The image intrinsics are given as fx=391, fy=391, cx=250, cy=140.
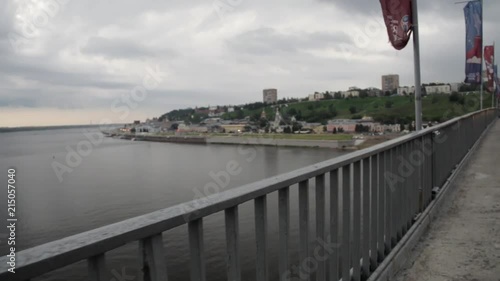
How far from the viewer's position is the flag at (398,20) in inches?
180

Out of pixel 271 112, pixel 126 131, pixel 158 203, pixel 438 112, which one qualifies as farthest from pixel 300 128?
pixel 126 131

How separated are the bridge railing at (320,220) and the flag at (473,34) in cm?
870

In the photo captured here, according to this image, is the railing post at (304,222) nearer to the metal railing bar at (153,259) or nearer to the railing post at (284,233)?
the railing post at (284,233)

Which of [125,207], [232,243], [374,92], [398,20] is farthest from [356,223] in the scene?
[374,92]

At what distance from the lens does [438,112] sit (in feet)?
209

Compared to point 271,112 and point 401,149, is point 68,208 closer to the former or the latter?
point 401,149

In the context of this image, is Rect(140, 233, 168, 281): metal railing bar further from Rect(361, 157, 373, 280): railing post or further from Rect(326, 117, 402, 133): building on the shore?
Rect(326, 117, 402, 133): building on the shore

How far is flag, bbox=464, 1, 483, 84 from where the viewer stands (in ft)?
37.8

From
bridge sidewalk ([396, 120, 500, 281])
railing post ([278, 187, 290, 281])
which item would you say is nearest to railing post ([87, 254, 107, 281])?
railing post ([278, 187, 290, 281])

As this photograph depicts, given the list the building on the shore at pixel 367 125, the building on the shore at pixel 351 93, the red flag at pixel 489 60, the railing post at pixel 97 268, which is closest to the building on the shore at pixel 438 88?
the building on the shore at pixel 367 125

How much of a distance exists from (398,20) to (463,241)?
102 inches

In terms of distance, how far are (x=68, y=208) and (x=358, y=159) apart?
2456cm

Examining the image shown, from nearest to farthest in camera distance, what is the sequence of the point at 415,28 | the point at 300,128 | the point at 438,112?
the point at 415,28, the point at 438,112, the point at 300,128

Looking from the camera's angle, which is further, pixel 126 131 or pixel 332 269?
pixel 126 131
